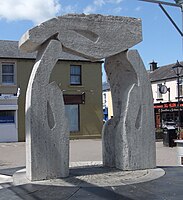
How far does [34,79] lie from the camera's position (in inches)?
335

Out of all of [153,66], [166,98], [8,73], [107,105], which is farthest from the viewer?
[107,105]

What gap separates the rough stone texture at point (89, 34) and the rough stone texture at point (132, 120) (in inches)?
17.6

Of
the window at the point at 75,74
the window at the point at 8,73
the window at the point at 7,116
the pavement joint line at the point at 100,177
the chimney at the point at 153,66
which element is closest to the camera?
the pavement joint line at the point at 100,177

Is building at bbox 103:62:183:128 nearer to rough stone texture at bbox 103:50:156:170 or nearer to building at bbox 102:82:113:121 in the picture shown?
building at bbox 102:82:113:121

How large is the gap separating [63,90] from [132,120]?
19.1 meters

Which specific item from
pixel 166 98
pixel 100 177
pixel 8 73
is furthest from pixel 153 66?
pixel 100 177

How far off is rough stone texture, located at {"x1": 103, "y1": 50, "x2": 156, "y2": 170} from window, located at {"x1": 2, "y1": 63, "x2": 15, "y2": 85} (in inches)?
731

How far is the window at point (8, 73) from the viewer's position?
89.2 feet

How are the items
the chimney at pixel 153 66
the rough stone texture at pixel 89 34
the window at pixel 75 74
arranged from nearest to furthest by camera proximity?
1. the rough stone texture at pixel 89 34
2. the window at pixel 75 74
3. the chimney at pixel 153 66

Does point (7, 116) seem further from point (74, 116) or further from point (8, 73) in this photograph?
point (74, 116)

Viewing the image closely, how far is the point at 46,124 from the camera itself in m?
8.59

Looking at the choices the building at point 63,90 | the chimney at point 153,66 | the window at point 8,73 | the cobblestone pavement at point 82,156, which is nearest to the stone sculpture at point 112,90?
the cobblestone pavement at point 82,156

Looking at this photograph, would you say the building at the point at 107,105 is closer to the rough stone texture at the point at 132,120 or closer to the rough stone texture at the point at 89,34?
the rough stone texture at the point at 132,120

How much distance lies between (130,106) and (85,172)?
2063mm
